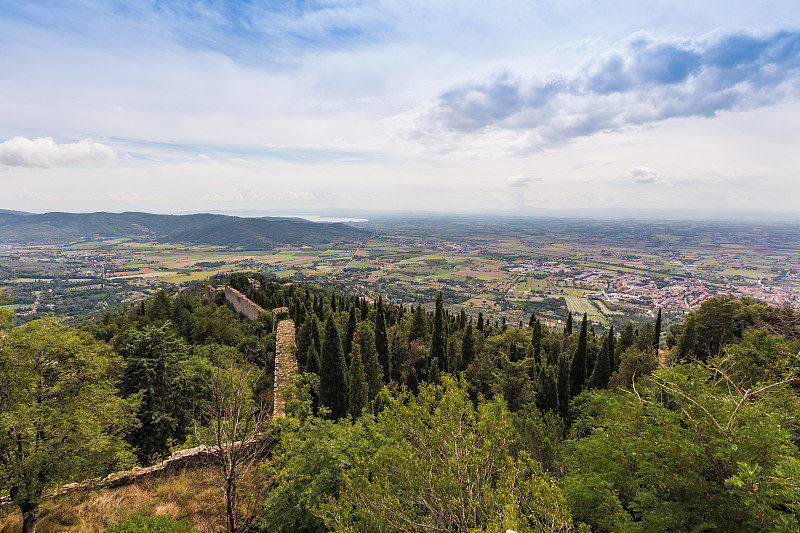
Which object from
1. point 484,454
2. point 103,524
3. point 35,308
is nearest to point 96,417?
point 103,524

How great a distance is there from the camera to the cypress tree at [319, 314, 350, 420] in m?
16.7

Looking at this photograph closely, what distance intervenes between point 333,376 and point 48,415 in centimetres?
1016

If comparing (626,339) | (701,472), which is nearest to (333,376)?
(701,472)

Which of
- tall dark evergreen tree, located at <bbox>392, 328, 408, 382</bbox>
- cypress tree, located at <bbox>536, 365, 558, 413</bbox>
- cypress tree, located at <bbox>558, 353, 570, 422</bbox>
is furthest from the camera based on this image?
tall dark evergreen tree, located at <bbox>392, 328, 408, 382</bbox>

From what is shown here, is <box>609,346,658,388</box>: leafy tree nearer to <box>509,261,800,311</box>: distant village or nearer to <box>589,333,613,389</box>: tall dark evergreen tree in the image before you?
<box>589,333,613,389</box>: tall dark evergreen tree

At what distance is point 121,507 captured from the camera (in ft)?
30.1

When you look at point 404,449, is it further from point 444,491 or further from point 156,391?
point 156,391

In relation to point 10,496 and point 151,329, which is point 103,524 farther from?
point 151,329

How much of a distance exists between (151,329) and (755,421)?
69.2ft

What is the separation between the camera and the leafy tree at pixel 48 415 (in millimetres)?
8281

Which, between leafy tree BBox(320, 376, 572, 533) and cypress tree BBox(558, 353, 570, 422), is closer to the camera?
leafy tree BBox(320, 376, 572, 533)

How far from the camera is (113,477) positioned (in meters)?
10.2

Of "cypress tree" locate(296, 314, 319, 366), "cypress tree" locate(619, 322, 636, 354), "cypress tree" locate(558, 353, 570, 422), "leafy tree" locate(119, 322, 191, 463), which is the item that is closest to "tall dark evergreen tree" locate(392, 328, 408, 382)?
"cypress tree" locate(296, 314, 319, 366)

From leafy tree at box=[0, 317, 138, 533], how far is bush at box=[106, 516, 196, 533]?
3.26 m
